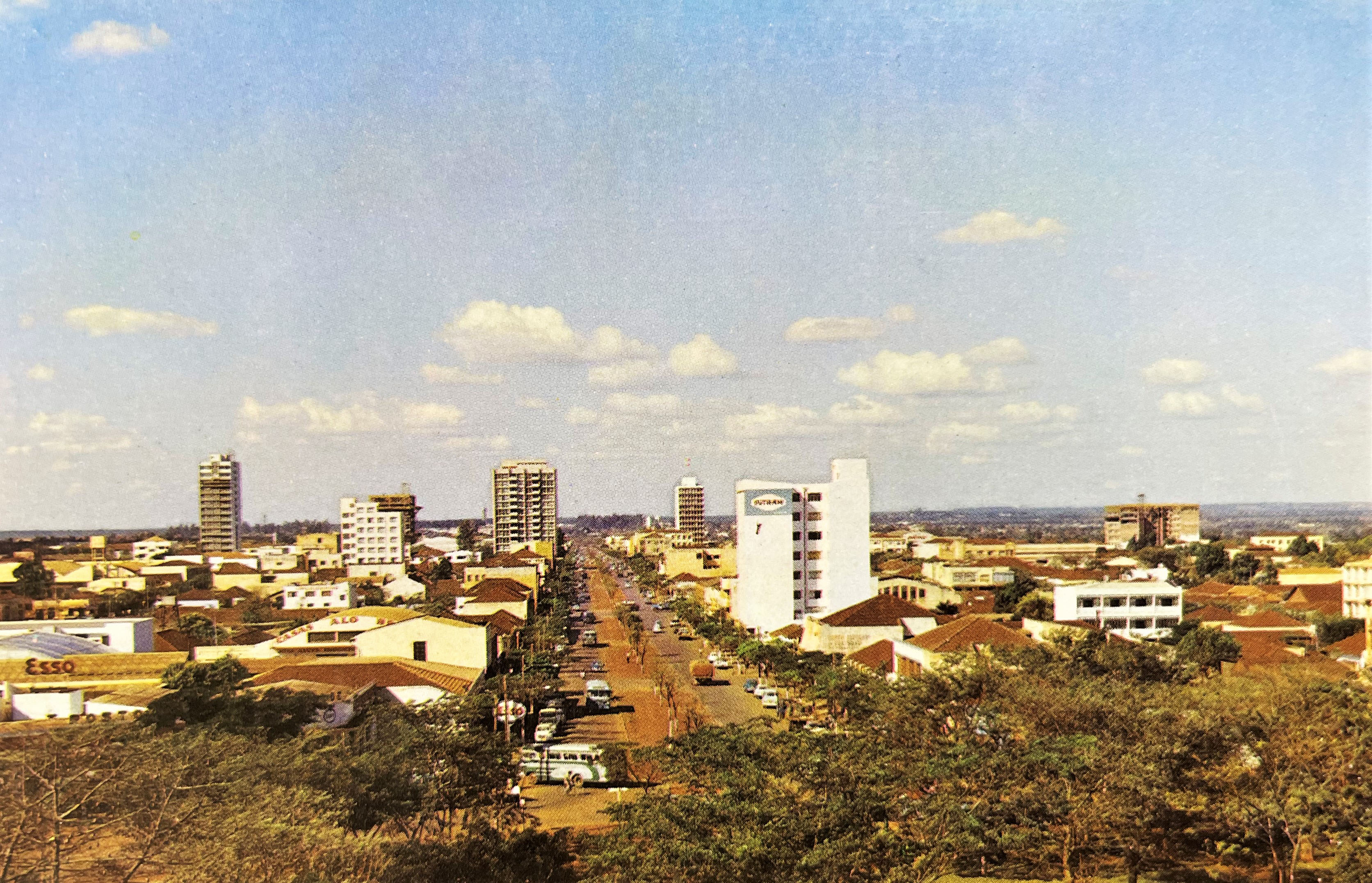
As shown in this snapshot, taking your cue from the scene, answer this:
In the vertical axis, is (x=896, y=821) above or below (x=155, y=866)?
below

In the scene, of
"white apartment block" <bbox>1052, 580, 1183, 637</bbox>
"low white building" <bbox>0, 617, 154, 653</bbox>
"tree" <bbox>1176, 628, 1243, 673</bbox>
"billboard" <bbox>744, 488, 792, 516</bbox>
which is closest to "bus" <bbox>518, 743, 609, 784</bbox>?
"low white building" <bbox>0, 617, 154, 653</bbox>

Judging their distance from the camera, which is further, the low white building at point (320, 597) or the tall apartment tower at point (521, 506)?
the tall apartment tower at point (521, 506)

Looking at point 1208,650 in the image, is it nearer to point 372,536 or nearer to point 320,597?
point 320,597

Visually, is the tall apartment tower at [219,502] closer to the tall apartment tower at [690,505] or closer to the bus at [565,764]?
the tall apartment tower at [690,505]

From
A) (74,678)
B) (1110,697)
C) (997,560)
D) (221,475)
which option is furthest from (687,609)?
(221,475)

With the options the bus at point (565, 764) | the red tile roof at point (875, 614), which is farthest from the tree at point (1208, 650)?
the bus at point (565, 764)

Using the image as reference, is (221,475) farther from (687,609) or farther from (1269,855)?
(1269,855)
